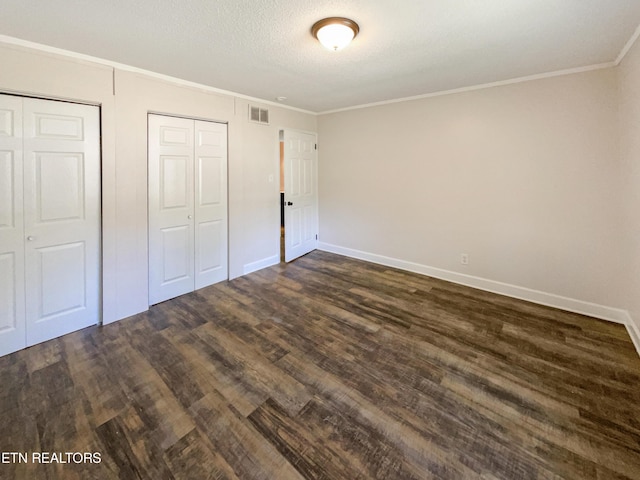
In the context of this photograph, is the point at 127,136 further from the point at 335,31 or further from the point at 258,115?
the point at 335,31

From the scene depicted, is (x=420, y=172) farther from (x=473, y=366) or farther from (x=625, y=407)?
(x=625, y=407)

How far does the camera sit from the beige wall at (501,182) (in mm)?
2918

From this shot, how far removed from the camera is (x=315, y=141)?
17.2 feet

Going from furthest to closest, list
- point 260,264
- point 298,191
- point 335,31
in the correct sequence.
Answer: point 298,191, point 260,264, point 335,31

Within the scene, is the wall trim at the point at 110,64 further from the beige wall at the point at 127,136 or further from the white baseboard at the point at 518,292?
the white baseboard at the point at 518,292

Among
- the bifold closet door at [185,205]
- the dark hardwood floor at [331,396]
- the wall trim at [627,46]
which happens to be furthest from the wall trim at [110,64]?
the wall trim at [627,46]

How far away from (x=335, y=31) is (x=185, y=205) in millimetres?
2457

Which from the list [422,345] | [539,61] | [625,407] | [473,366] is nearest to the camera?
[625,407]

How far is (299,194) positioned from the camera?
5.02m

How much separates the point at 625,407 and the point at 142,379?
3192 millimetres

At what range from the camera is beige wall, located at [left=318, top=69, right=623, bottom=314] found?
2.92 meters

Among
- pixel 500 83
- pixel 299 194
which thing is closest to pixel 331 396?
pixel 299 194


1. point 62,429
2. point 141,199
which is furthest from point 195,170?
point 62,429

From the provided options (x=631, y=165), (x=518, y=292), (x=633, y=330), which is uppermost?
(x=631, y=165)
